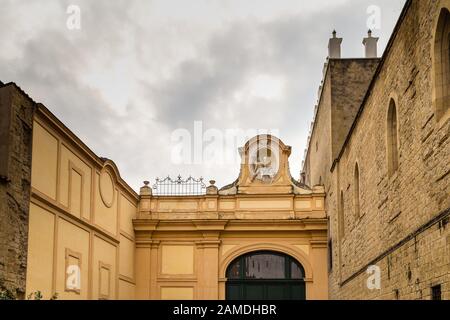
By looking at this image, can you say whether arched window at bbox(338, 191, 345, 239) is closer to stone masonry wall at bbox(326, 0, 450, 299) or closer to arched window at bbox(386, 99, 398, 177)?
stone masonry wall at bbox(326, 0, 450, 299)

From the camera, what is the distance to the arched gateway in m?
26.2

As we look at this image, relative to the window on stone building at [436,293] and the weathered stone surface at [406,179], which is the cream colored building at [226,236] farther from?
the window on stone building at [436,293]

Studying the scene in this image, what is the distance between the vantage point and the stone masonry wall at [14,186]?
14.6 meters

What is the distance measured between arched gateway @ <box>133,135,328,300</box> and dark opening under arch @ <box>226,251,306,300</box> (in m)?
0.04

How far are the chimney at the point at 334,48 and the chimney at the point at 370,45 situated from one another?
1048 mm

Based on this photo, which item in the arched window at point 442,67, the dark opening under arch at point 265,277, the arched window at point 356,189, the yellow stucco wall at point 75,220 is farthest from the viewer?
the dark opening under arch at point 265,277

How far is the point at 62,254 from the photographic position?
18.6m

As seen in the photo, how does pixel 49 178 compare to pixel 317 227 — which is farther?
pixel 317 227

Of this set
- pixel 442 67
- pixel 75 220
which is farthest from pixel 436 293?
pixel 75 220

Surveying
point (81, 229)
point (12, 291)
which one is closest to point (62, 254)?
point (81, 229)

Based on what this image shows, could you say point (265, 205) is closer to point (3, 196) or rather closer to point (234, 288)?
point (234, 288)

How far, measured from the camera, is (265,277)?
86.5 ft

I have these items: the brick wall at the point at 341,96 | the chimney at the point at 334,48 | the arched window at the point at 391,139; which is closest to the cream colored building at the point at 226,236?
the brick wall at the point at 341,96
